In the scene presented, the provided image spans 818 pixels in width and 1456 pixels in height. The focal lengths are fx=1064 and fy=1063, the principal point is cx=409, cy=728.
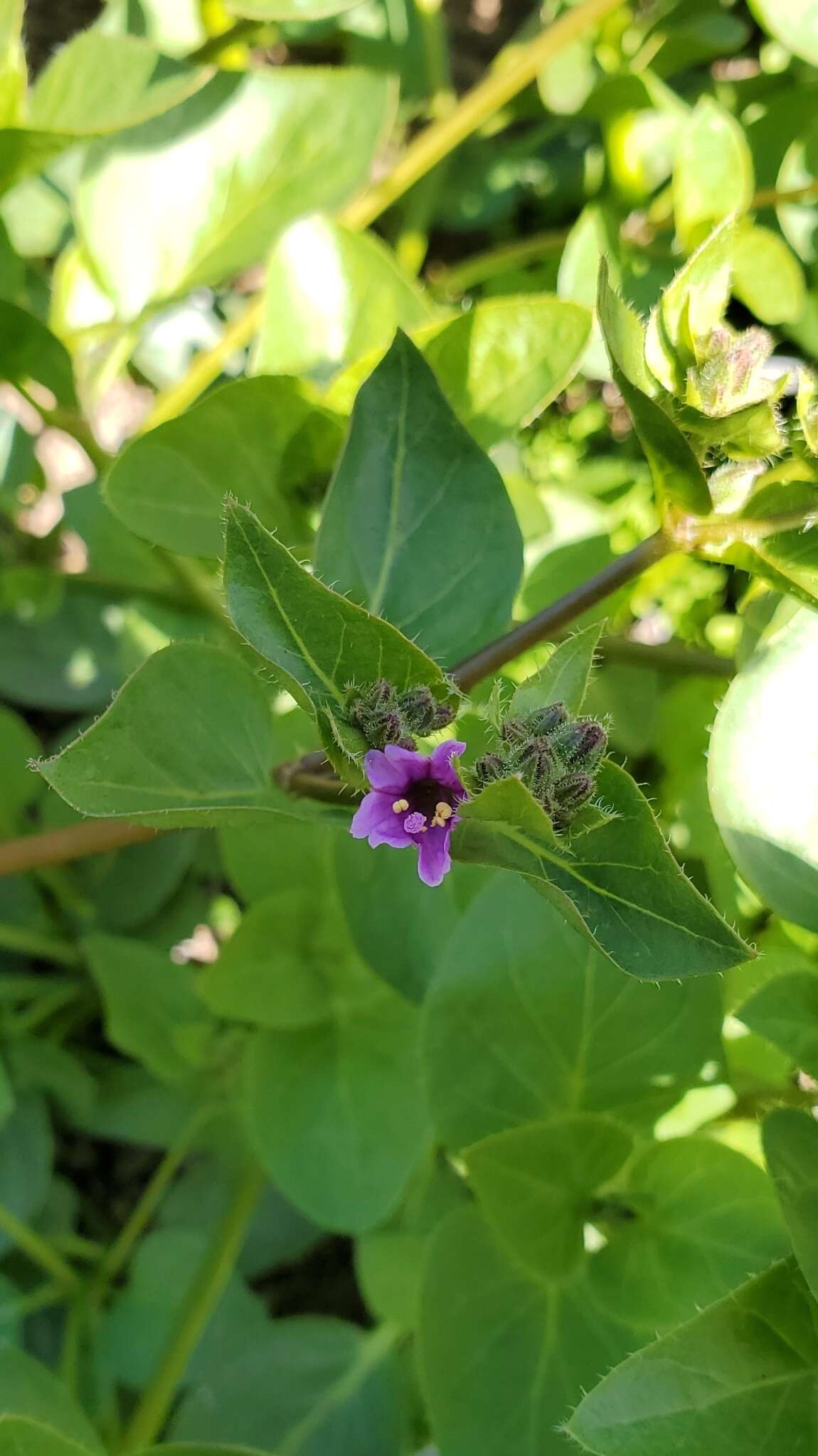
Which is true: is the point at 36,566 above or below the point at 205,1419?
above

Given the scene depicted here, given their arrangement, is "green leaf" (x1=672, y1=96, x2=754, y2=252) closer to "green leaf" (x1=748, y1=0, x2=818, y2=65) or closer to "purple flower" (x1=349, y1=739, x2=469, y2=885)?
"green leaf" (x1=748, y1=0, x2=818, y2=65)

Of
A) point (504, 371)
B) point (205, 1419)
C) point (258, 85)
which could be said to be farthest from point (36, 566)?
point (205, 1419)

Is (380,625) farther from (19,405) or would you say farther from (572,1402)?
(19,405)

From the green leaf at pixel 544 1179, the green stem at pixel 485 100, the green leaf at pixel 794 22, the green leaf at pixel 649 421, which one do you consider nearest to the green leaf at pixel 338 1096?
the green leaf at pixel 544 1179

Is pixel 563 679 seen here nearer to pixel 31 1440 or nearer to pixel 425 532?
pixel 425 532

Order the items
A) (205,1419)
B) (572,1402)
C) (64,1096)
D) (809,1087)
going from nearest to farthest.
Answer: (572,1402)
(809,1087)
(205,1419)
(64,1096)

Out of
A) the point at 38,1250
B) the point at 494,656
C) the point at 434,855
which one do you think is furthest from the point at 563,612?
the point at 38,1250

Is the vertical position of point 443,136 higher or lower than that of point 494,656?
higher

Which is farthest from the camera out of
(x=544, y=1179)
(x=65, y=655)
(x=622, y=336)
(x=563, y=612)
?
(x=65, y=655)
